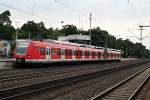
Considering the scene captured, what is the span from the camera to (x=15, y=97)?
1292 cm

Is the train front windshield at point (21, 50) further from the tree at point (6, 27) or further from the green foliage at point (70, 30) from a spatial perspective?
the green foliage at point (70, 30)

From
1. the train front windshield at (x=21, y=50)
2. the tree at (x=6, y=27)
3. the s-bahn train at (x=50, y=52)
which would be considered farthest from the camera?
the tree at (x=6, y=27)

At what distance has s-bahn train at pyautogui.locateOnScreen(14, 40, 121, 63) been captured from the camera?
33866 mm

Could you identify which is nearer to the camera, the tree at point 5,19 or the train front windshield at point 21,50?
the train front windshield at point 21,50

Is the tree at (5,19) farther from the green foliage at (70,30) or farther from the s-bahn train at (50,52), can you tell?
the s-bahn train at (50,52)

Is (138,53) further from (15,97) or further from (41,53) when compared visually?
(15,97)

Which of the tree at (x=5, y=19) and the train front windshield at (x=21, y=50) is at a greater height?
the tree at (x=5, y=19)

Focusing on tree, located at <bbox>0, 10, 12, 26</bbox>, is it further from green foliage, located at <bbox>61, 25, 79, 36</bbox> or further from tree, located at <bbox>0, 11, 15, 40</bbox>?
green foliage, located at <bbox>61, 25, 79, 36</bbox>

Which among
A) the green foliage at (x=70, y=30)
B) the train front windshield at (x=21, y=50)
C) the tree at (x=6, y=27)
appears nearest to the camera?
the train front windshield at (x=21, y=50)

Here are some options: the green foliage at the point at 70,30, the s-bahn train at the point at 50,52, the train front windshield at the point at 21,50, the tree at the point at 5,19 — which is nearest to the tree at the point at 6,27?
the tree at the point at 5,19

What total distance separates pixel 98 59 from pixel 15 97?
50.5 meters

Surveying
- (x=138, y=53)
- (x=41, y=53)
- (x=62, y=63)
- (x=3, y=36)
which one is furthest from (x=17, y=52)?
(x=138, y=53)

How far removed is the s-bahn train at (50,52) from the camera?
111 feet

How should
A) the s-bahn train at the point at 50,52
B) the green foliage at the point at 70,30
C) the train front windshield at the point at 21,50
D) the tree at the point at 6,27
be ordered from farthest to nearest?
the green foliage at the point at 70,30 → the tree at the point at 6,27 → the train front windshield at the point at 21,50 → the s-bahn train at the point at 50,52
